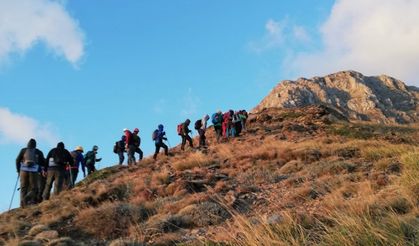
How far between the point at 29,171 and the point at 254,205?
24.8 ft

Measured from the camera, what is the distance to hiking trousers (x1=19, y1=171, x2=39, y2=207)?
14867 mm

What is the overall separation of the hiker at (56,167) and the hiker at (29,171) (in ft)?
0.89

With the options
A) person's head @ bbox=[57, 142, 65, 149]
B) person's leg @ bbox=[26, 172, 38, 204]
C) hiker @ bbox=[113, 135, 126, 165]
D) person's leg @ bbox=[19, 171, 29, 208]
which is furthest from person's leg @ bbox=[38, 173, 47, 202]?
hiker @ bbox=[113, 135, 126, 165]

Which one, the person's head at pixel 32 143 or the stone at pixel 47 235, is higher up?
the person's head at pixel 32 143

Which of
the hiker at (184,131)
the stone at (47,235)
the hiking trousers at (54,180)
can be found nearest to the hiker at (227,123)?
the hiker at (184,131)

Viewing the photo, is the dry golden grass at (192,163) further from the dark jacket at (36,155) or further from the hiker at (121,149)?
the hiker at (121,149)

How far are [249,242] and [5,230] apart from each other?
20.6 ft

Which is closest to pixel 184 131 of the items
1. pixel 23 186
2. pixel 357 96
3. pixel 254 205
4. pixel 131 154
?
pixel 131 154

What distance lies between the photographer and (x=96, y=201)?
43.2 ft

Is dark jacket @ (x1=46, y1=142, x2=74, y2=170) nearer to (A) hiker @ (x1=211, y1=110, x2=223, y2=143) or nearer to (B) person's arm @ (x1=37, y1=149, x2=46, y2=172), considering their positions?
(B) person's arm @ (x1=37, y1=149, x2=46, y2=172)

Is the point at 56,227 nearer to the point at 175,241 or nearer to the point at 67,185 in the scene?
the point at 175,241

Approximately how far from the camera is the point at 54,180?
15672 millimetres

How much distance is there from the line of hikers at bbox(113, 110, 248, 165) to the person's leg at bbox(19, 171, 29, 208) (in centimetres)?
750

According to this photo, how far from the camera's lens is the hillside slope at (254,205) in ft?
20.6
